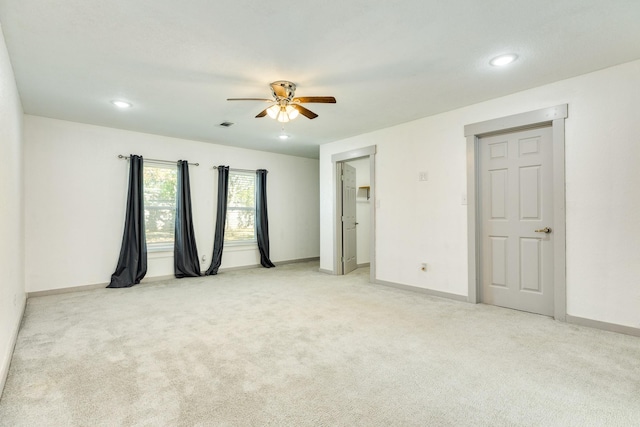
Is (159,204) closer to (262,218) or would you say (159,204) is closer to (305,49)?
(262,218)

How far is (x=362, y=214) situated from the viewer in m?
7.16

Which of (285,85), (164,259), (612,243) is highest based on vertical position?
(285,85)

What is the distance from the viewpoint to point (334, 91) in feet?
11.8

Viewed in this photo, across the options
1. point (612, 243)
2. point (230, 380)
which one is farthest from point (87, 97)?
point (612, 243)

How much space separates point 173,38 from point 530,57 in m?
2.99

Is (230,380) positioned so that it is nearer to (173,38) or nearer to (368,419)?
(368,419)

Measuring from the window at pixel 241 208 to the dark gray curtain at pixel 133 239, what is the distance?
1.59 m

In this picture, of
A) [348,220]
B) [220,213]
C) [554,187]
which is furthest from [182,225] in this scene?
[554,187]

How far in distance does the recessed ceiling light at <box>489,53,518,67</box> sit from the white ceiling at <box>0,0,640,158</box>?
0.06 metres

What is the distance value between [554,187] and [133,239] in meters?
5.72

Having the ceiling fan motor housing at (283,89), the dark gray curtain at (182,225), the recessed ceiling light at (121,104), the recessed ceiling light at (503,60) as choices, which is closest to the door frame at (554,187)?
the recessed ceiling light at (503,60)

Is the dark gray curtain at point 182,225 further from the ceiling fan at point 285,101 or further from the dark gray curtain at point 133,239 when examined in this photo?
the ceiling fan at point 285,101

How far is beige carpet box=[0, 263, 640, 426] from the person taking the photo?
180cm

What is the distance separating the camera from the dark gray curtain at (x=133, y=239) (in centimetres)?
504
